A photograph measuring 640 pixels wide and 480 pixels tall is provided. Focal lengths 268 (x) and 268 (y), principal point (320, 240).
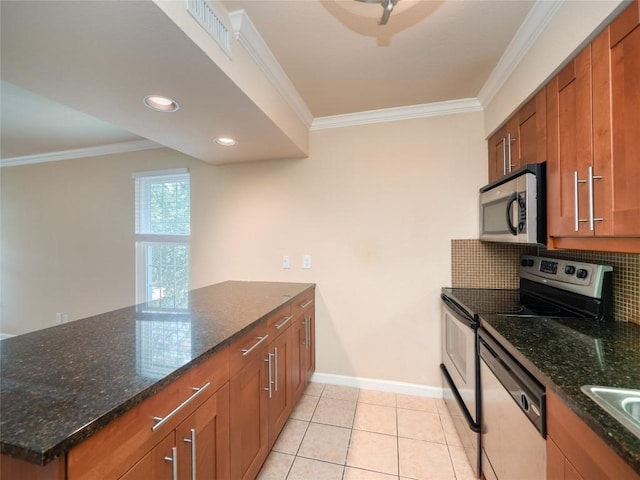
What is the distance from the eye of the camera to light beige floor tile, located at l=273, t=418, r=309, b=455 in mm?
1685

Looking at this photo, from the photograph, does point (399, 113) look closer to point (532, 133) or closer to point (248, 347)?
point (532, 133)

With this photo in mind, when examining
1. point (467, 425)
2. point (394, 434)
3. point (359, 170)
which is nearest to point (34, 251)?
point (359, 170)

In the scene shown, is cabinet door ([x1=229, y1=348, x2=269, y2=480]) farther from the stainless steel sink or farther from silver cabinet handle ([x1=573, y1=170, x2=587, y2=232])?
silver cabinet handle ([x1=573, y1=170, x2=587, y2=232])

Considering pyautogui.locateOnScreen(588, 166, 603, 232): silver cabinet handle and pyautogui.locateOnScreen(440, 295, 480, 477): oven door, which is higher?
Result: pyautogui.locateOnScreen(588, 166, 603, 232): silver cabinet handle

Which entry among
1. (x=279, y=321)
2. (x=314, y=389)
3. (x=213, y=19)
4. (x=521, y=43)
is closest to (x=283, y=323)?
(x=279, y=321)

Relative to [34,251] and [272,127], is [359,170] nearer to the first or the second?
[272,127]

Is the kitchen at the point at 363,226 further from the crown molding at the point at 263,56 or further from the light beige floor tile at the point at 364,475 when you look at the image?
the light beige floor tile at the point at 364,475

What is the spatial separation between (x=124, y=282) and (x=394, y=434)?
10.4 ft

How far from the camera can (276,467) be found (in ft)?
5.09

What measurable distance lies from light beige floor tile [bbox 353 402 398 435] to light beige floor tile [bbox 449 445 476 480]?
0.35m

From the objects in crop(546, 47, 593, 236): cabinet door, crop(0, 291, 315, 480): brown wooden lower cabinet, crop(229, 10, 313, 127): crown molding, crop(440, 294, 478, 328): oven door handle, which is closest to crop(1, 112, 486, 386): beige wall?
crop(440, 294, 478, 328): oven door handle

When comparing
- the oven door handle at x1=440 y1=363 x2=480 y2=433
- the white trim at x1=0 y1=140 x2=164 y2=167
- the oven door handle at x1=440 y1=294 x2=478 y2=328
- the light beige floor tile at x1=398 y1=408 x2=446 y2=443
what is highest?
the white trim at x1=0 y1=140 x2=164 y2=167

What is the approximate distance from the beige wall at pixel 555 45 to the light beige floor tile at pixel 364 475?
226 cm

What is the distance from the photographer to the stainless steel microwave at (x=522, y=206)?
1.39 meters
